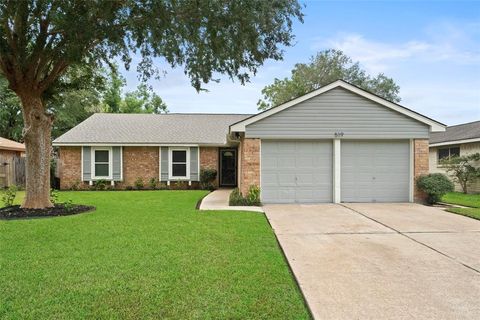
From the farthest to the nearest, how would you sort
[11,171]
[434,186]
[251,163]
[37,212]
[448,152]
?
[448,152] → [11,171] → [251,163] → [434,186] → [37,212]

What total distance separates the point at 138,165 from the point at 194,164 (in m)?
2.99

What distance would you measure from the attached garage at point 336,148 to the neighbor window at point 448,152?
770 cm

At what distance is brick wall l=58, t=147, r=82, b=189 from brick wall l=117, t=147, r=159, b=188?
7.57 feet

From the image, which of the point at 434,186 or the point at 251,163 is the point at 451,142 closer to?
the point at 434,186

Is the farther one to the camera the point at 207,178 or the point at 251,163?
the point at 207,178

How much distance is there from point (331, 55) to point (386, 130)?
26857 millimetres

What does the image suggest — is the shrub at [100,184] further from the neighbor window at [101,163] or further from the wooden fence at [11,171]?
the wooden fence at [11,171]

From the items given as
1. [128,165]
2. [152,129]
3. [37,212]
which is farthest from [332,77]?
[37,212]

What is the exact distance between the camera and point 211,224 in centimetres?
790

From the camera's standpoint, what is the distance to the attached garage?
37.6 ft

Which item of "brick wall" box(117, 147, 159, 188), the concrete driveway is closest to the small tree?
the concrete driveway

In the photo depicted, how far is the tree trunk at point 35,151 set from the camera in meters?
9.80

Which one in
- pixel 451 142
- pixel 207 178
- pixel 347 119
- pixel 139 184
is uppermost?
pixel 347 119

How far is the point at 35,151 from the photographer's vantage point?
986cm
